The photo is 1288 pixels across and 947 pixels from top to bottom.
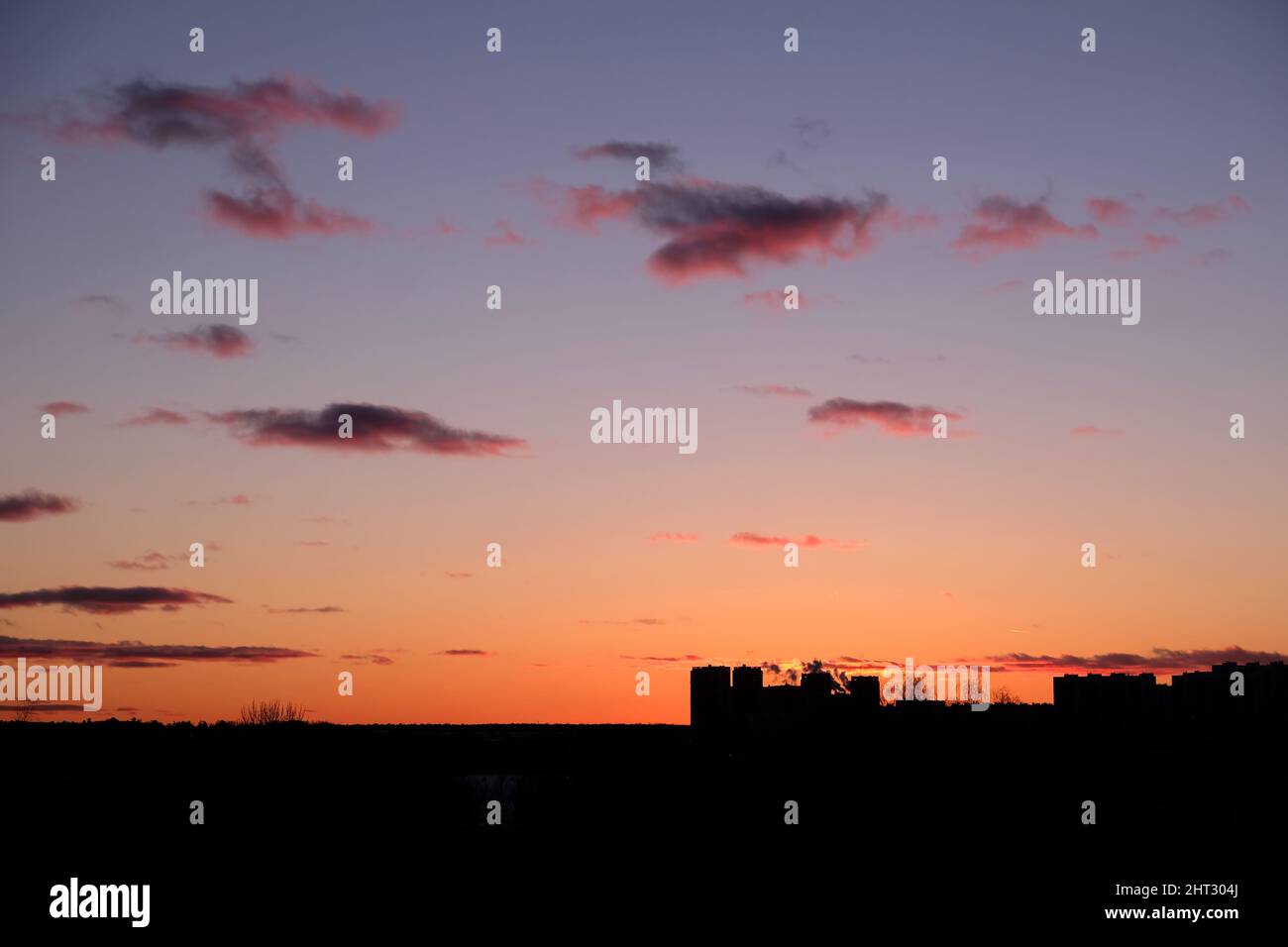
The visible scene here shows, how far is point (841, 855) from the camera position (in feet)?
554
